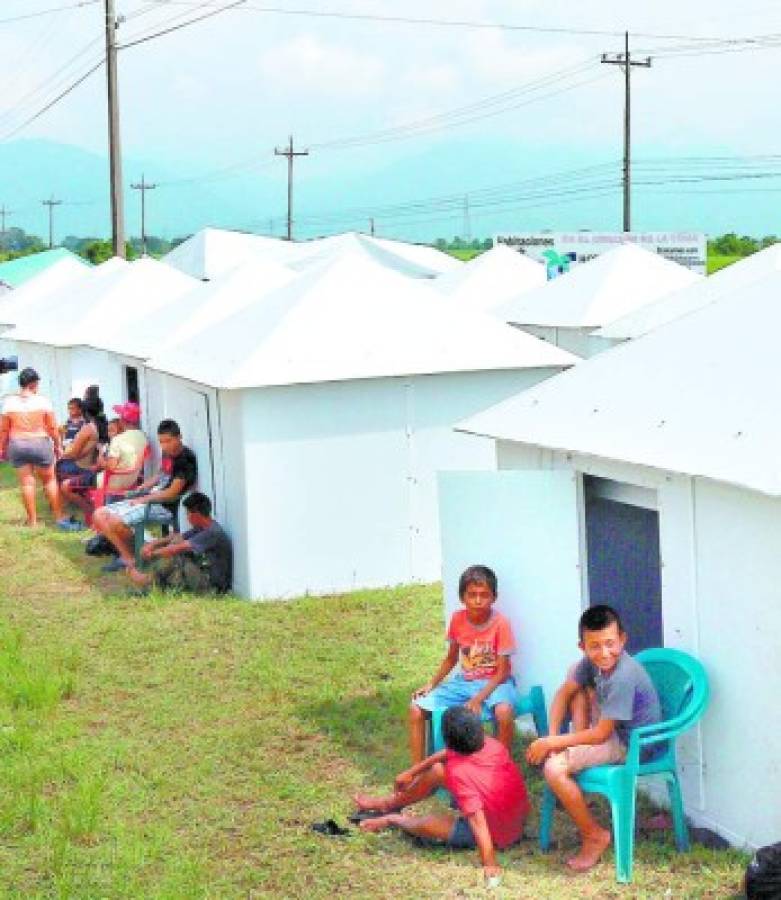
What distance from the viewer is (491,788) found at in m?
7.26

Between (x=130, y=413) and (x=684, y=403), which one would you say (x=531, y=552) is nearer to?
(x=684, y=403)

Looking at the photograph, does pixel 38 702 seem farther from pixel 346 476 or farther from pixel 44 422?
pixel 44 422

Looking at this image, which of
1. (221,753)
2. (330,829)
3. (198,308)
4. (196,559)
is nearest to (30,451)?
(198,308)

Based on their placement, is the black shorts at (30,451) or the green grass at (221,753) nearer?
the green grass at (221,753)

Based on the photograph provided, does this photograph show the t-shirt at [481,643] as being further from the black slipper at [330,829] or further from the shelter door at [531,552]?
the black slipper at [330,829]

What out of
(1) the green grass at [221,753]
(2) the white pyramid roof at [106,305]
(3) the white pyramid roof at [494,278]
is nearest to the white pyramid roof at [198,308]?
(2) the white pyramid roof at [106,305]

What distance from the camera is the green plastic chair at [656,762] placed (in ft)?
22.9

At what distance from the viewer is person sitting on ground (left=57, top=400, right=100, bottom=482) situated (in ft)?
56.7

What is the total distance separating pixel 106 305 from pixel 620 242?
18.8 m

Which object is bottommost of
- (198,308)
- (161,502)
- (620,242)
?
(161,502)

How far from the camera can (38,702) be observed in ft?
33.8

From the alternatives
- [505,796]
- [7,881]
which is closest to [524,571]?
[505,796]

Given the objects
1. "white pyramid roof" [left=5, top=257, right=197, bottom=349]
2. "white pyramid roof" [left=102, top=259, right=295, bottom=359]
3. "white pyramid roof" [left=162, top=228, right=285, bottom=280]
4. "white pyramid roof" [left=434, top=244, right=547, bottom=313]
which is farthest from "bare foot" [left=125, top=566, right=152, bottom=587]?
"white pyramid roof" [left=162, top=228, right=285, bottom=280]

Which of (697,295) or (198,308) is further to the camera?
(198,308)
